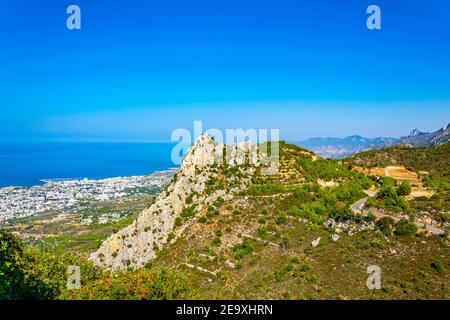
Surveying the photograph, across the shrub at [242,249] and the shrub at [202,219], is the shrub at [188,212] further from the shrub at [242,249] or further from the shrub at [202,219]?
the shrub at [242,249]

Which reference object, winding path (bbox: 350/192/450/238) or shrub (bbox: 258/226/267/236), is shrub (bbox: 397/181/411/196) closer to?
winding path (bbox: 350/192/450/238)

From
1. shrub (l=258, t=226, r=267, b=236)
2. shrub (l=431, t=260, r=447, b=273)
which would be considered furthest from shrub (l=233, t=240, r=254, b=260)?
shrub (l=431, t=260, r=447, b=273)

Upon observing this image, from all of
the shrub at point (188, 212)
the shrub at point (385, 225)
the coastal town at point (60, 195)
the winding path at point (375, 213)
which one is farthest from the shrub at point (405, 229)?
the coastal town at point (60, 195)

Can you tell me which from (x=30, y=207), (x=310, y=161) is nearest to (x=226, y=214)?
(x=310, y=161)

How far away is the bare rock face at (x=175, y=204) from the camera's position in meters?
30.8

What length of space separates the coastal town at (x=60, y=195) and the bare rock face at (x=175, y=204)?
105 m

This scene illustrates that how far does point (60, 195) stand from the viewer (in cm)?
16125

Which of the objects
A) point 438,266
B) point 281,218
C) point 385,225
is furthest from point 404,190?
point 438,266

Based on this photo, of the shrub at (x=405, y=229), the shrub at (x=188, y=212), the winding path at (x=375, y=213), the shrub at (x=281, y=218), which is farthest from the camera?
the shrub at (x=188, y=212)

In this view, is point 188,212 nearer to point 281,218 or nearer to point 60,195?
point 281,218

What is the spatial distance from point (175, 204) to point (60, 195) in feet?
481

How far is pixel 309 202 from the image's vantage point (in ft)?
110

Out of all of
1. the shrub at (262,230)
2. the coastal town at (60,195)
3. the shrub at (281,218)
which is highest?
the shrub at (281,218)

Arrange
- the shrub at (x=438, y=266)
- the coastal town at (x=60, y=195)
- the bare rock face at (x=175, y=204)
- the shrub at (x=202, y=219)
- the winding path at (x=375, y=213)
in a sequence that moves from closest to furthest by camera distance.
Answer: the shrub at (x=438, y=266) → the winding path at (x=375, y=213) → the bare rock face at (x=175, y=204) → the shrub at (x=202, y=219) → the coastal town at (x=60, y=195)
